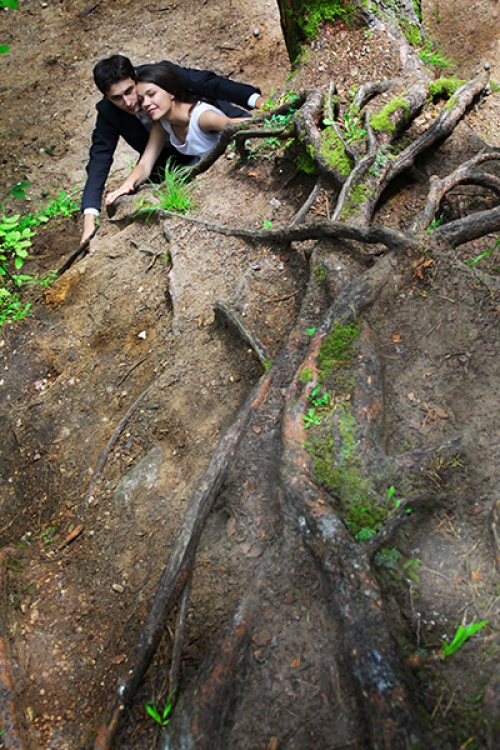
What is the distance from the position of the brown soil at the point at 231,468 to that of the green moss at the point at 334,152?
1.06 feet

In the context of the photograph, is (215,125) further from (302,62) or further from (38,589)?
(38,589)

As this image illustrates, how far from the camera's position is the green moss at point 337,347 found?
262 centimetres

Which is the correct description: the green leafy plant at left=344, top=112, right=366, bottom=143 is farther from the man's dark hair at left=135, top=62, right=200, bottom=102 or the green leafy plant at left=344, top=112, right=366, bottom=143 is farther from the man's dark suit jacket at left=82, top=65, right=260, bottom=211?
the man's dark hair at left=135, top=62, right=200, bottom=102

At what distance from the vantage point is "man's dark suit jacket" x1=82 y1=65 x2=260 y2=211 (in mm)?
4855

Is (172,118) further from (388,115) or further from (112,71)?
(388,115)

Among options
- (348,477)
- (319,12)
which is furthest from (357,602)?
(319,12)

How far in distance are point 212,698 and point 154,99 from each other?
4278mm

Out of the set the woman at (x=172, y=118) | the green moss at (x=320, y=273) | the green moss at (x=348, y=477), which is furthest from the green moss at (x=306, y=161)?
the green moss at (x=348, y=477)

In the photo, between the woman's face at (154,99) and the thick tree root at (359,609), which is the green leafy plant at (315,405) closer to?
the thick tree root at (359,609)

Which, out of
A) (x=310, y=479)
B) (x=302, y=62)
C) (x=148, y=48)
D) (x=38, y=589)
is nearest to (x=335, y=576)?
(x=310, y=479)

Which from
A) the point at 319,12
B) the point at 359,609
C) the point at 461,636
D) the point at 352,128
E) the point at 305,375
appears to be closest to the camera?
the point at 461,636

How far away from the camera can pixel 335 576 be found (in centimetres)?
202

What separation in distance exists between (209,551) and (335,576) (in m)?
0.63

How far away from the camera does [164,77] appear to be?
4.47 m
